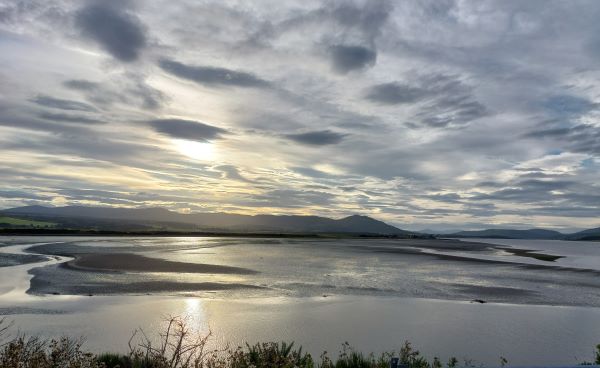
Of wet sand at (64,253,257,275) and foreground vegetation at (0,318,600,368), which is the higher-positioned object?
foreground vegetation at (0,318,600,368)

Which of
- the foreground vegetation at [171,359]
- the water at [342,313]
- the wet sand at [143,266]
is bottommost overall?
the water at [342,313]

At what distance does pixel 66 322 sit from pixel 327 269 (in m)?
27.8

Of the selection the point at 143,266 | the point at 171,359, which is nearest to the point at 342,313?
the point at 171,359

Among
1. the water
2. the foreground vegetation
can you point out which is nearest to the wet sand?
the water

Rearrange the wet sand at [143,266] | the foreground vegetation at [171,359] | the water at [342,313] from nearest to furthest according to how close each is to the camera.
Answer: the foreground vegetation at [171,359] < the water at [342,313] < the wet sand at [143,266]

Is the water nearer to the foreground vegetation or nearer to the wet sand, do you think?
the foreground vegetation

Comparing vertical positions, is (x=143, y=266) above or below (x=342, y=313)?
above

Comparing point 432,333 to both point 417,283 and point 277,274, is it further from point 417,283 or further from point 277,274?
point 277,274

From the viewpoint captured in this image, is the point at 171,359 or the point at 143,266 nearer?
the point at 171,359

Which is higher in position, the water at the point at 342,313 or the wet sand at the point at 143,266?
the wet sand at the point at 143,266

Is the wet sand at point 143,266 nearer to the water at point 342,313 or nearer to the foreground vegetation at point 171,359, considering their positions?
the water at point 342,313

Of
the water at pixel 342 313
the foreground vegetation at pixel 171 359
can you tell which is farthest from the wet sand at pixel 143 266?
the foreground vegetation at pixel 171 359

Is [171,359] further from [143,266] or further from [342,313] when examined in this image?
[143,266]

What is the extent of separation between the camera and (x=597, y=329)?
67.8 feet
